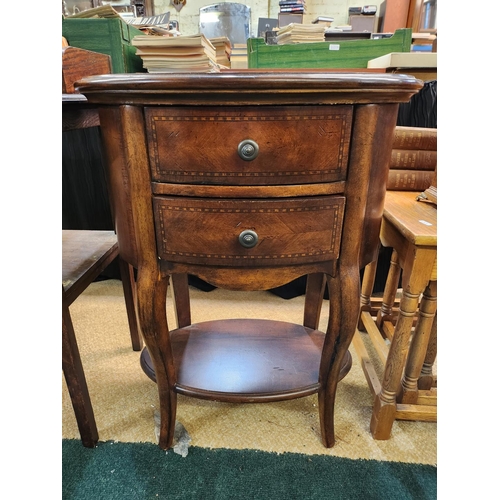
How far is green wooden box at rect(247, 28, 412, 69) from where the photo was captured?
5.00 feet

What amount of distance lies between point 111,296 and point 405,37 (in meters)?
1.68

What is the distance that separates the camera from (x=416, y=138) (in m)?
1.07

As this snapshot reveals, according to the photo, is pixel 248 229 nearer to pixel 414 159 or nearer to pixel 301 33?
pixel 414 159

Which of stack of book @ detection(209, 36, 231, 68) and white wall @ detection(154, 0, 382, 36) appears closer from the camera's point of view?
stack of book @ detection(209, 36, 231, 68)

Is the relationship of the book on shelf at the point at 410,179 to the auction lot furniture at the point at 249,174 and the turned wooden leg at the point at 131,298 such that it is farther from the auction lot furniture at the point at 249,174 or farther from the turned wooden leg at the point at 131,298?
the turned wooden leg at the point at 131,298

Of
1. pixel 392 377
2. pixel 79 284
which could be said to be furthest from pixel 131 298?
pixel 392 377

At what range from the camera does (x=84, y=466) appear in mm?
884

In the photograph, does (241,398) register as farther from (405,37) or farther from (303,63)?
(405,37)

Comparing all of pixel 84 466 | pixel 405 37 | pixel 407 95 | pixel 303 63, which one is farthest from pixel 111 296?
pixel 405 37

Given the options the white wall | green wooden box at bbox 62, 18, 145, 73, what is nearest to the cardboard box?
the white wall

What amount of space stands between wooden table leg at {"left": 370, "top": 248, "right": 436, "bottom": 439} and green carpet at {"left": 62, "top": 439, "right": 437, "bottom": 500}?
0.33ft

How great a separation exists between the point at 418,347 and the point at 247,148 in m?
0.69

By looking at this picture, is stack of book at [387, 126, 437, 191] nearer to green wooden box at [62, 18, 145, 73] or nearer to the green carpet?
the green carpet

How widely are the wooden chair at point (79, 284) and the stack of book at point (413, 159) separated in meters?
0.87
